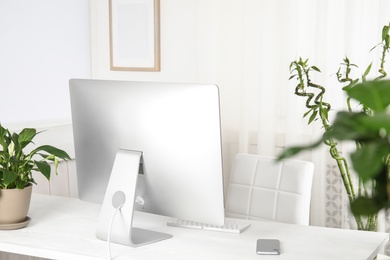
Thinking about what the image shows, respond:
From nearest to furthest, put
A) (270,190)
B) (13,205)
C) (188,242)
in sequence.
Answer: (188,242), (13,205), (270,190)

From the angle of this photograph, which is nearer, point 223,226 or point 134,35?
point 223,226

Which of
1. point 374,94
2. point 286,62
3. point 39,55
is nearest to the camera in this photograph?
point 374,94

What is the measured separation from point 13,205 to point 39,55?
1.39 meters

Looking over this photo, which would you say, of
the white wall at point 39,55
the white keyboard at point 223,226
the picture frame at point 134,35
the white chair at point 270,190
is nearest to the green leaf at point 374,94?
the white keyboard at point 223,226

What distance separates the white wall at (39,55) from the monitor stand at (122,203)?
1.25 m

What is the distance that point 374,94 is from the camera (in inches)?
23.9

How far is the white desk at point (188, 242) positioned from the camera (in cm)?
187

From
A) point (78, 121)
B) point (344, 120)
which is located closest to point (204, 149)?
point (78, 121)

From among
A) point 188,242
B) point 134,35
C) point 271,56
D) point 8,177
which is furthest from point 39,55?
point 188,242

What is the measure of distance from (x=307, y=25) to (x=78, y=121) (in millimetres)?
1492

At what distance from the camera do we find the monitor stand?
195 cm

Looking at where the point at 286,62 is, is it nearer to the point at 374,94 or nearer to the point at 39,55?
the point at 39,55

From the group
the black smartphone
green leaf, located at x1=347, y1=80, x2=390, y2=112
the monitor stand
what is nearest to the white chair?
the black smartphone

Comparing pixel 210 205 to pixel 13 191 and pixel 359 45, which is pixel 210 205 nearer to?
pixel 13 191
